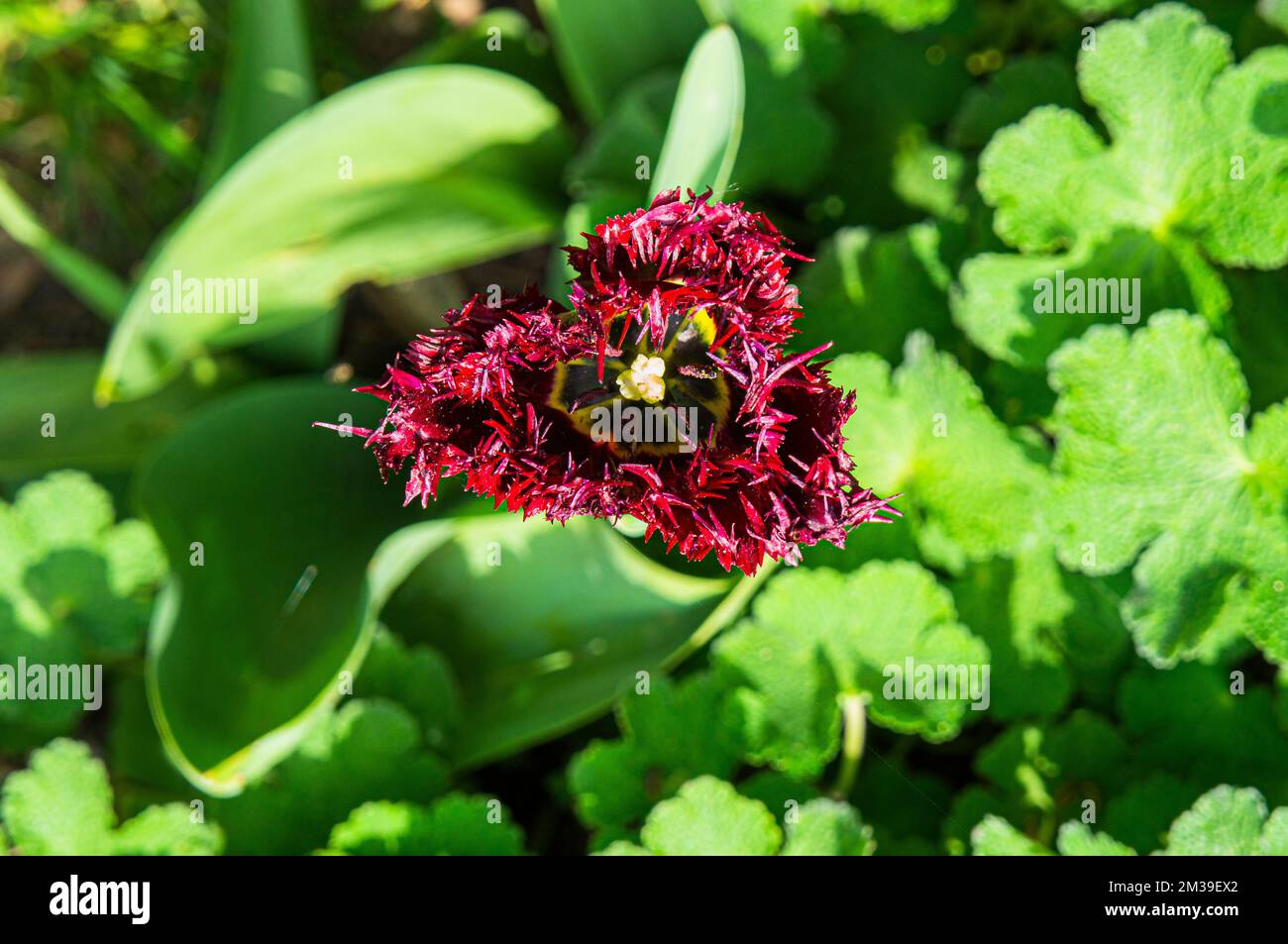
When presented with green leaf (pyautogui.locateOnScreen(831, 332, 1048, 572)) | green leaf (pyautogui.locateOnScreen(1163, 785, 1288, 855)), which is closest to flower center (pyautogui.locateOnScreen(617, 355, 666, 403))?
green leaf (pyautogui.locateOnScreen(831, 332, 1048, 572))

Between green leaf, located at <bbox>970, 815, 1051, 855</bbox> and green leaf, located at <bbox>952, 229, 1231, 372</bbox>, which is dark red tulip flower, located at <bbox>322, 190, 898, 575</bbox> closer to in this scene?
green leaf, located at <bbox>952, 229, 1231, 372</bbox>

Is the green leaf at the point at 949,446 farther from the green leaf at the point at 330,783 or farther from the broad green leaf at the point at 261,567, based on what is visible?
the green leaf at the point at 330,783

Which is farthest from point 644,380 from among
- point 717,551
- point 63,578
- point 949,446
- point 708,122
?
point 63,578

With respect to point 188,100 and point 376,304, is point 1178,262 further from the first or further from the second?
point 188,100

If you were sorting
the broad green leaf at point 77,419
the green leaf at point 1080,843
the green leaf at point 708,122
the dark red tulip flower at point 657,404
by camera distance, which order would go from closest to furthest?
1. the dark red tulip flower at point 657,404
2. the green leaf at point 708,122
3. the green leaf at point 1080,843
4. the broad green leaf at point 77,419

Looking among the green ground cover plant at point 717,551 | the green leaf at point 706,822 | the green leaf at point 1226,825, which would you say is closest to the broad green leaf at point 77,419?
the green ground cover plant at point 717,551

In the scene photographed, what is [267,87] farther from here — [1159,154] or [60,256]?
[1159,154]

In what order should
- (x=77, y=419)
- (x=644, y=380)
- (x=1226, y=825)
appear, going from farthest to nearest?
(x=77, y=419) < (x=1226, y=825) < (x=644, y=380)

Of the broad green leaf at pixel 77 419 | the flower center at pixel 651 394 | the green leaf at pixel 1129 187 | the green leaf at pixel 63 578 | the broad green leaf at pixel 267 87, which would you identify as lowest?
the green leaf at pixel 63 578
